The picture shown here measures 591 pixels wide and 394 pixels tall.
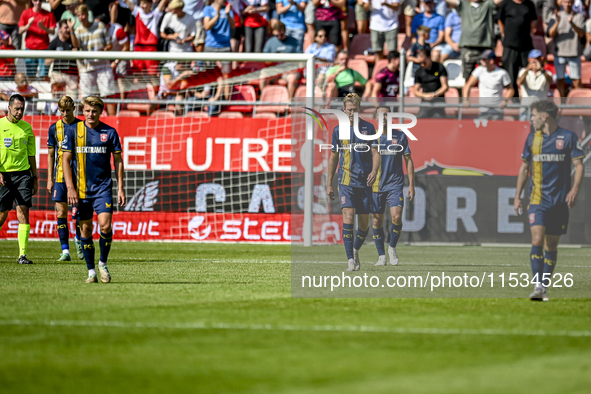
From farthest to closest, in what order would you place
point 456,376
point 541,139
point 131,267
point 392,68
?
point 392,68 → point 131,267 → point 541,139 → point 456,376

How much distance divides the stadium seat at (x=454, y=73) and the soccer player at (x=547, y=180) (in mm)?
10672

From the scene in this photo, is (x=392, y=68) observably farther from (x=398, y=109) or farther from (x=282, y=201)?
(x=398, y=109)

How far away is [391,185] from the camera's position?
8.95 m

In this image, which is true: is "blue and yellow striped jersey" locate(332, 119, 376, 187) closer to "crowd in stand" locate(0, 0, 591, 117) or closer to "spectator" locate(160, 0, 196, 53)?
"crowd in stand" locate(0, 0, 591, 117)

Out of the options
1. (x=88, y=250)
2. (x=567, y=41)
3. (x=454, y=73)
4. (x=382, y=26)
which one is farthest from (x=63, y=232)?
(x=567, y=41)

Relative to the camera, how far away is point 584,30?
19.3m

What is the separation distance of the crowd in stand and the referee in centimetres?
517

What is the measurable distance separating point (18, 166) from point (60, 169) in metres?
0.61

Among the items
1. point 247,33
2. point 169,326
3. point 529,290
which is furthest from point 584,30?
point 169,326

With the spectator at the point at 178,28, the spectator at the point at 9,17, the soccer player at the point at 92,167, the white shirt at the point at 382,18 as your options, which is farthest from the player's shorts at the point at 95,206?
the spectator at the point at 9,17

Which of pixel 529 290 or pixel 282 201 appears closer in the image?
pixel 529 290

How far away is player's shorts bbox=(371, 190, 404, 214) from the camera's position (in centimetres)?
897

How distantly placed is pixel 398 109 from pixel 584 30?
40.0ft

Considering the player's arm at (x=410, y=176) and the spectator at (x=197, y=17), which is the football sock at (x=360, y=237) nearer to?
the player's arm at (x=410, y=176)
